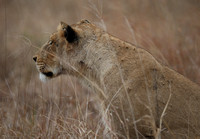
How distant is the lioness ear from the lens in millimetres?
3873

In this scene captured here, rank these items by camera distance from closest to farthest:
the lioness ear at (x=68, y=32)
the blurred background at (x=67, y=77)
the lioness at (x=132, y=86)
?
the lioness at (x=132, y=86), the lioness ear at (x=68, y=32), the blurred background at (x=67, y=77)

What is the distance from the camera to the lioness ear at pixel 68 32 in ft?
12.7

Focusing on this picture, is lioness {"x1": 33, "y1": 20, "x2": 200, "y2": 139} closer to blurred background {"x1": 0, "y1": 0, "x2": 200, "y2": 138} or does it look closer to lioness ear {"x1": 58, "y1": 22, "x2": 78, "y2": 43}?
lioness ear {"x1": 58, "y1": 22, "x2": 78, "y2": 43}

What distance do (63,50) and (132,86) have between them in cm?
106

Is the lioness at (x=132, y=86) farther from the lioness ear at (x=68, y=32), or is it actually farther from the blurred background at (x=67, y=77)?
the blurred background at (x=67, y=77)

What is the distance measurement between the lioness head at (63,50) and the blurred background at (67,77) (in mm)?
184

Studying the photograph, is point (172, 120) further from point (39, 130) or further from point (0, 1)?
point (0, 1)

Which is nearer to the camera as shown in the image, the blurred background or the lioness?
the lioness

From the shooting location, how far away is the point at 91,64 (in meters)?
3.89

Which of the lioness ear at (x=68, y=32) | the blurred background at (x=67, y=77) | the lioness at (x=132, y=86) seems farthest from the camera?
the blurred background at (x=67, y=77)

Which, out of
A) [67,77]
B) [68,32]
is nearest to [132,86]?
[68,32]

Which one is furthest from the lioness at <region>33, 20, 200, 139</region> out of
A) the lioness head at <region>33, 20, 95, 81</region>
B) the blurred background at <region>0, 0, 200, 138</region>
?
the blurred background at <region>0, 0, 200, 138</region>

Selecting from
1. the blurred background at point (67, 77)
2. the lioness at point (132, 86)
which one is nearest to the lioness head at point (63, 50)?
the lioness at point (132, 86)

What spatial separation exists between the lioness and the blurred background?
0.23 metres
